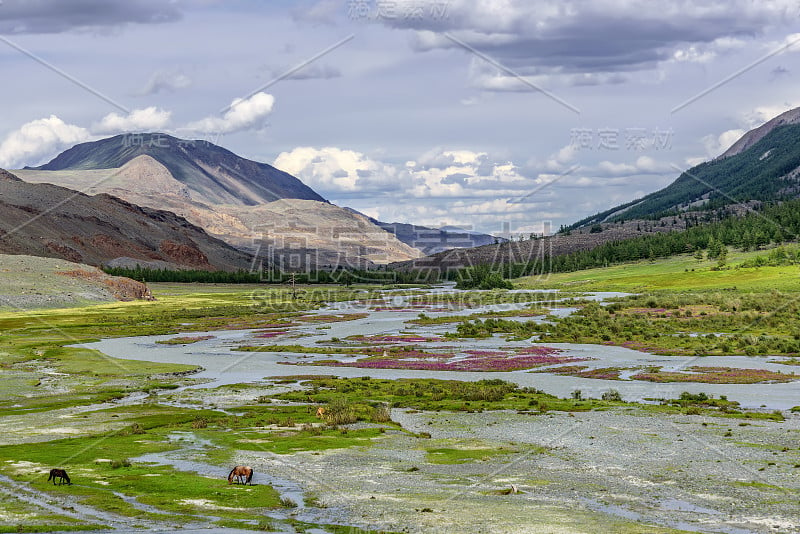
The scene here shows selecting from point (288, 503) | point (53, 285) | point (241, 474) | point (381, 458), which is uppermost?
point (53, 285)

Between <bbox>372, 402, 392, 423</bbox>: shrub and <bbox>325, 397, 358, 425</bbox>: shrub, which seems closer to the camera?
<bbox>325, 397, 358, 425</bbox>: shrub

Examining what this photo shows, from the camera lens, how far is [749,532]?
26328 mm

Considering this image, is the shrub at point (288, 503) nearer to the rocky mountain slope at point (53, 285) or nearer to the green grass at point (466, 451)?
the green grass at point (466, 451)

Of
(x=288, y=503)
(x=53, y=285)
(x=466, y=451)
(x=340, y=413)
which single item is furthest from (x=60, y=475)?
(x=53, y=285)

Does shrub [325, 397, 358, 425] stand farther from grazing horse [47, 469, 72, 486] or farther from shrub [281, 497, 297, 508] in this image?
grazing horse [47, 469, 72, 486]

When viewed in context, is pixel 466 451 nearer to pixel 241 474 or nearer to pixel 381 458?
pixel 381 458

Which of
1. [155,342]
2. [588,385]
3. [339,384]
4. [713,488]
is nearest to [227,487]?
[713,488]

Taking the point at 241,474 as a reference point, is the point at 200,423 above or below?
below

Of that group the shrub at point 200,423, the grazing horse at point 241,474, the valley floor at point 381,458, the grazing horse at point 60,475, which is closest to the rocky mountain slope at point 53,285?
the valley floor at point 381,458

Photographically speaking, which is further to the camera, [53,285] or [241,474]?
[53,285]

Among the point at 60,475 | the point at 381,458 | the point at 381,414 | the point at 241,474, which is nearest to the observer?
the point at 60,475

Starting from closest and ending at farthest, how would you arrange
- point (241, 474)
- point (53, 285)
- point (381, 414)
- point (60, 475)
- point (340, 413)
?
point (60, 475)
point (241, 474)
point (340, 413)
point (381, 414)
point (53, 285)

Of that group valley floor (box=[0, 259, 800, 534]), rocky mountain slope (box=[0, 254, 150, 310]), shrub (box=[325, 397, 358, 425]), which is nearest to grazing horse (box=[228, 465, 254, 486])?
valley floor (box=[0, 259, 800, 534])

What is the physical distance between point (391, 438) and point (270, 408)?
1218 centimetres
